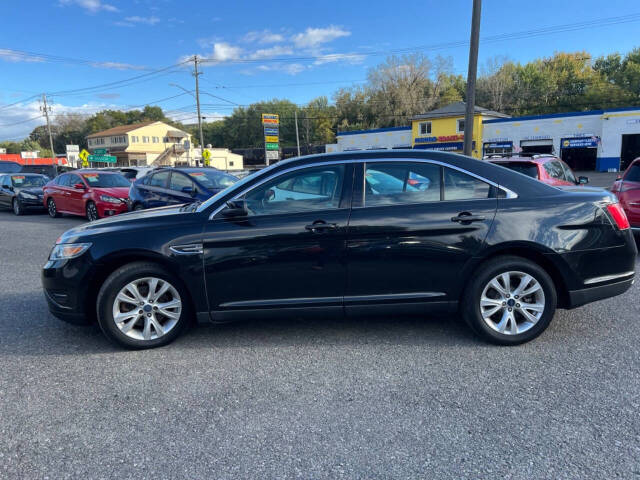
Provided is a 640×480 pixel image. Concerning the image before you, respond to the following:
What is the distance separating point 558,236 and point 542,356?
1.01 meters

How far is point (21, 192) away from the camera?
1573 cm

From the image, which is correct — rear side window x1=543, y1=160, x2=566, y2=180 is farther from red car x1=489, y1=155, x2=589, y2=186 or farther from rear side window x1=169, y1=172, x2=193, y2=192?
rear side window x1=169, y1=172, x2=193, y2=192

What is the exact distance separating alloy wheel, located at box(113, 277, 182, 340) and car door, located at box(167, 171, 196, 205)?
22.4ft

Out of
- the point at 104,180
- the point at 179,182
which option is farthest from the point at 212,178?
the point at 104,180

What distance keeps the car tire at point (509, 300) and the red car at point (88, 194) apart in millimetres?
10709

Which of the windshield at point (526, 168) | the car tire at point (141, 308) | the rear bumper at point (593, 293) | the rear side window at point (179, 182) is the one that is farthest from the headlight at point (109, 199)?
the rear bumper at point (593, 293)

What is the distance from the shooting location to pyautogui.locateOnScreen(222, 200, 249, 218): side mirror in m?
3.81

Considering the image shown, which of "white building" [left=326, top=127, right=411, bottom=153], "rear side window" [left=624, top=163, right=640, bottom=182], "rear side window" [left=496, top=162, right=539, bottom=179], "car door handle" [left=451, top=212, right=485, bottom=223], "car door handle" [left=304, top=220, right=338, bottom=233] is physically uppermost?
"white building" [left=326, top=127, right=411, bottom=153]

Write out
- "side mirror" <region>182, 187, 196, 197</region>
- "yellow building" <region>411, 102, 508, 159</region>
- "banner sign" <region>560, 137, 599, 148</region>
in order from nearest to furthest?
1. "side mirror" <region>182, 187, 196, 197</region>
2. "banner sign" <region>560, 137, 599, 148</region>
3. "yellow building" <region>411, 102, 508, 159</region>

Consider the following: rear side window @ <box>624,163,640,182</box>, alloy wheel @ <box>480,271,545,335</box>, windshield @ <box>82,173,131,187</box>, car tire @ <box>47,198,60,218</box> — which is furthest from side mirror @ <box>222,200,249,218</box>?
car tire @ <box>47,198,60,218</box>

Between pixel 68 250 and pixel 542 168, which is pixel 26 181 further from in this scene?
pixel 542 168

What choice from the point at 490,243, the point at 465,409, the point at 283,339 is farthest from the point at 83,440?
the point at 490,243

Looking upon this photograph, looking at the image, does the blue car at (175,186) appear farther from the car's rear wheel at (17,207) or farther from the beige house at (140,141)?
the beige house at (140,141)

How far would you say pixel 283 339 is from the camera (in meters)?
4.14
